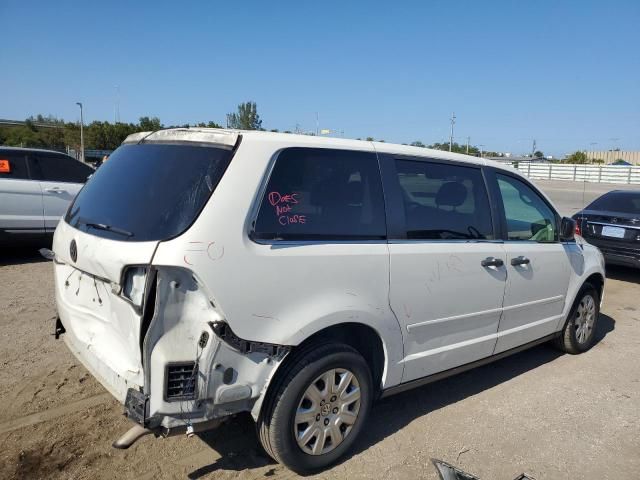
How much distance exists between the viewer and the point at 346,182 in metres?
3.02

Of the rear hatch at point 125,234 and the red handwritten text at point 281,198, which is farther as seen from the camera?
the red handwritten text at point 281,198

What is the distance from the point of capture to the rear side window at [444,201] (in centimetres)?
331

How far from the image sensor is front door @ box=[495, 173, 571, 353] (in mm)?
3943

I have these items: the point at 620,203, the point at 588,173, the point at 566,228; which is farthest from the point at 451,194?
the point at 588,173

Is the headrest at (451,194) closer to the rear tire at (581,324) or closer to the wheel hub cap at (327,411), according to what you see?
the wheel hub cap at (327,411)

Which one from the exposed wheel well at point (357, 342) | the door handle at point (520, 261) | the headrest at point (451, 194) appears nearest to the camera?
the exposed wheel well at point (357, 342)

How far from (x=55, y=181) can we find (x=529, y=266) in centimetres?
741

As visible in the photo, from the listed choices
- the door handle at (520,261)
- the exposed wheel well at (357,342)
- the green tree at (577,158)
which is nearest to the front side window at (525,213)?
the door handle at (520,261)

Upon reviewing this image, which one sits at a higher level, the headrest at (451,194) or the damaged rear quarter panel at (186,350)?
the headrest at (451,194)

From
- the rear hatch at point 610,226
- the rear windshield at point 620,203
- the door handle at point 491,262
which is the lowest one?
the rear hatch at point 610,226

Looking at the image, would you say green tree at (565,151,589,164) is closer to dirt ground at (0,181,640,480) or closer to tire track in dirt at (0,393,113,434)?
dirt ground at (0,181,640,480)

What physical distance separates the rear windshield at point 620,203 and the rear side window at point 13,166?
9559 mm

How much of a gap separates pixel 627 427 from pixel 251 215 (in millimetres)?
3193

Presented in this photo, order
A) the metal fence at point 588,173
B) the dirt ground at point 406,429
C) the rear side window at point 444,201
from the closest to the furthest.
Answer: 1. the dirt ground at point 406,429
2. the rear side window at point 444,201
3. the metal fence at point 588,173
